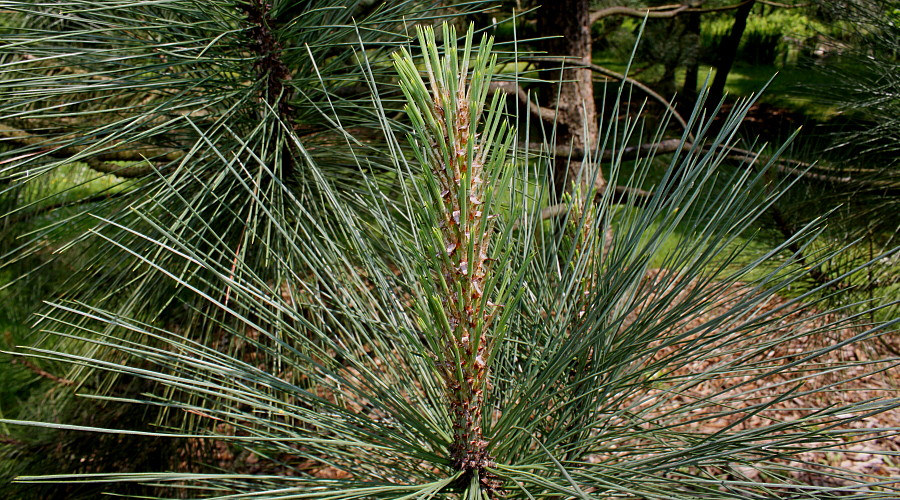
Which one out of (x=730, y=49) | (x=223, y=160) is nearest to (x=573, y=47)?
(x=223, y=160)

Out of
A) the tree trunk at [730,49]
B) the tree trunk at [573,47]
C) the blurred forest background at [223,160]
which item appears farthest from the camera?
the tree trunk at [730,49]

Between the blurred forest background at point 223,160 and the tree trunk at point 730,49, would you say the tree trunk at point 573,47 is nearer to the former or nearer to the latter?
the blurred forest background at point 223,160

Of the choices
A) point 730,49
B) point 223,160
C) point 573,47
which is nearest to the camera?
point 223,160

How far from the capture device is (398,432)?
0.95 metres

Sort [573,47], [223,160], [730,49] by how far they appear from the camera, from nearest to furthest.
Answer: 1. [223,160]
2. [573,47]
3. [730,49]

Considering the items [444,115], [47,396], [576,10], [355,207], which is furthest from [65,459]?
[576,10]

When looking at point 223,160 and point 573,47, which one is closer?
point 223,160

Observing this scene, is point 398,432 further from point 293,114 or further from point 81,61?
point 81,61

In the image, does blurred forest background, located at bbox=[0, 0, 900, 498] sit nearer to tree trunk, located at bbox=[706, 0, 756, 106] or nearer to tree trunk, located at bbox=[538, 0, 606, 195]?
tree trunk, located at bbox=[538, 0, 606, 195]

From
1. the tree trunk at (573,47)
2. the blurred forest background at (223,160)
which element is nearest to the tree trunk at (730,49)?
the blurred forest background at (223,160)

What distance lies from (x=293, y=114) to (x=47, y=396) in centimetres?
187

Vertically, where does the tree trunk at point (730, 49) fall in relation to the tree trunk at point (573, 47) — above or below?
below

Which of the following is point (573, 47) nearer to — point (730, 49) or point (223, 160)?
point (223, 160)

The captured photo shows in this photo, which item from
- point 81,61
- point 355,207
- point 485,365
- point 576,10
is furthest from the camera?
point 576,10
